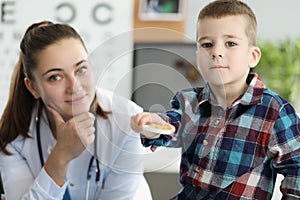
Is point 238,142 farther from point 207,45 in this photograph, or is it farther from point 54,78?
point 54,78

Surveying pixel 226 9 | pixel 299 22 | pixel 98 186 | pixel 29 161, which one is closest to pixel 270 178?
pixel 226 9

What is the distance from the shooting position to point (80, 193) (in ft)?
3.83

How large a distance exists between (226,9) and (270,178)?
0.27 metres

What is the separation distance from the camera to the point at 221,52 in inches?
33.1

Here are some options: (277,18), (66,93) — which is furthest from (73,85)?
(277,18)

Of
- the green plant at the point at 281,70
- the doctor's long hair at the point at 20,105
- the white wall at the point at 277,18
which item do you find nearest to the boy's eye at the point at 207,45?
the doctor's long hair at the point at 20,105

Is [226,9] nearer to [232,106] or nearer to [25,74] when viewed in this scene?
[232,106]

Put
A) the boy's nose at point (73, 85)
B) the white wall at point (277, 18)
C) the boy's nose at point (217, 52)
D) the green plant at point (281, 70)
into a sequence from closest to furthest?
1. the boy's nose at point (217, 52)
2. the boy's nose at point (73, 85)
3. the green plant at point (281, 70)
4. the white wall at point (277, 18)

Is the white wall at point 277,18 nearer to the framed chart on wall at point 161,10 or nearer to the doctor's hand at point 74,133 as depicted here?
the framed chart on wall at point 161,10

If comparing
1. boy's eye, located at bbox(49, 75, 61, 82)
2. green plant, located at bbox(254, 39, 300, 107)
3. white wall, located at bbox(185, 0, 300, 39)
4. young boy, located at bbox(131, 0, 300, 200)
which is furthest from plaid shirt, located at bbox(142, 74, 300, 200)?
white wall, located at bbox(185, 0, 300, 39)

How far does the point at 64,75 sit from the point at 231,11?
345 millimetres

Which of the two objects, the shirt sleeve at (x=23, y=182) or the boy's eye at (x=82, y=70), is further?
the shirt sleeve at (x=23, y=182)

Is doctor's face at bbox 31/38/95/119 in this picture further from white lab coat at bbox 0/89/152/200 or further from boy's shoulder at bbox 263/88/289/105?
boy's shoulder at bbox 263/88/289/105

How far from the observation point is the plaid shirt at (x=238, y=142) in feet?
2.85
